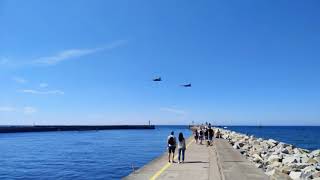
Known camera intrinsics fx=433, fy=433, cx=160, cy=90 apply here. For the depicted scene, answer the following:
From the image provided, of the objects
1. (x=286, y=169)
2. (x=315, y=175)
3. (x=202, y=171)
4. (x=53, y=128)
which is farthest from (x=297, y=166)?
(x=53, y=128)

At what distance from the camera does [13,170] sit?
87.0ft

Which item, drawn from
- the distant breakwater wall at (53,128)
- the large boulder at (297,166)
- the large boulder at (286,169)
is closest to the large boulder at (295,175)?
the large boulder at (286,169)

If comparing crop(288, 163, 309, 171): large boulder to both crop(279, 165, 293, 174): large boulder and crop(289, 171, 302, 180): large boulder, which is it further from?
crop(289, 171, 302, 180): large boulder

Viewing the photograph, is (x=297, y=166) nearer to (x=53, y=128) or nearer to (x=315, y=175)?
(x=315, y=175)

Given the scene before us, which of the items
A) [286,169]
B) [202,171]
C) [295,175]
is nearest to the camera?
[295,175]

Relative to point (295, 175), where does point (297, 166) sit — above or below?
above

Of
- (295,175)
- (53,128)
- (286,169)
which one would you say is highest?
(53,128)

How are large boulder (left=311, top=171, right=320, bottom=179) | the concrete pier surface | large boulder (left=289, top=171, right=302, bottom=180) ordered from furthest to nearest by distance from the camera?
1. large boulder (left=289, top=171, right=302, bottom=180)
2. the concrete pier surface
3. large boulder (left=311, top=171, right=320, bottom=179)

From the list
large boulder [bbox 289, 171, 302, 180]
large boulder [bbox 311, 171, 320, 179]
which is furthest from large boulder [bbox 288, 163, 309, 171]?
large boulder [bbox 311, 171, 320, 179]

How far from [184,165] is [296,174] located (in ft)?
16.4

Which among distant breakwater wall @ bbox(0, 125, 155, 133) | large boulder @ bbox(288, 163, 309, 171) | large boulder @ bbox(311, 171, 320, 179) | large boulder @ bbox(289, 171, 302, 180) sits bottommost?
large boulder @ bbox(289, 171, 302, 180)

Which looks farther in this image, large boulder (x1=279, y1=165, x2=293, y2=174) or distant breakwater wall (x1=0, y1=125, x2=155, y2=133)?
distant breakwater wall (x1=0, y1=125, x2=155, y2=133)

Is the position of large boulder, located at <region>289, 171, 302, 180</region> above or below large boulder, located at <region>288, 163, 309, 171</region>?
below

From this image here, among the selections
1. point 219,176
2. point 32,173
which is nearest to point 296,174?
point 219,176
